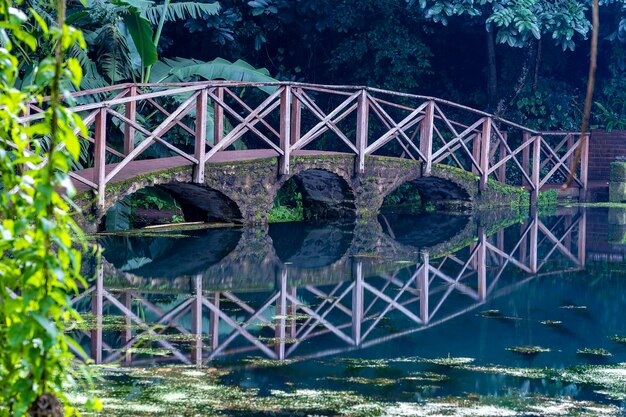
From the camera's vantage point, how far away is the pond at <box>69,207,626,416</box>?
5055 mm

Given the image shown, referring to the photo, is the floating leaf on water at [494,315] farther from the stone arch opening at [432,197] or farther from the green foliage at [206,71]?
the stone arch opening at [432,197]

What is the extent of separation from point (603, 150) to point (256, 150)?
944cm

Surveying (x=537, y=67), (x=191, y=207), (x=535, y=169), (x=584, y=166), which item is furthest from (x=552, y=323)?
(x=537, y=67)

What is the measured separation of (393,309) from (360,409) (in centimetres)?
305

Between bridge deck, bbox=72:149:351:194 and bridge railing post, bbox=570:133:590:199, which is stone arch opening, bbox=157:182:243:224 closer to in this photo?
bridge deck, bbox=72:149:351:194

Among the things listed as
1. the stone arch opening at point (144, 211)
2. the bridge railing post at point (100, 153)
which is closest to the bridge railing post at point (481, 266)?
the bridge railing post at point (100, 153)

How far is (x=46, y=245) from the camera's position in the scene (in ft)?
9.78

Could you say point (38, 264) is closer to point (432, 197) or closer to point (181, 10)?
point (181, 10)

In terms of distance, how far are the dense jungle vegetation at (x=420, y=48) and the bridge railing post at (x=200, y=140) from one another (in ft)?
9.78

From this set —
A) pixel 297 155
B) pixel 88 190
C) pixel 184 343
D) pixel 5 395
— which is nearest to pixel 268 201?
pixel 297 155

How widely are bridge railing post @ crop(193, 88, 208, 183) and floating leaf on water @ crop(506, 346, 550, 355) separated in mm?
5902

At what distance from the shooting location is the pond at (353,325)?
16.6ft

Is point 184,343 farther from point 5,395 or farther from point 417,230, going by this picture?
point 417,230

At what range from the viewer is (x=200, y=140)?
38.7 ft
